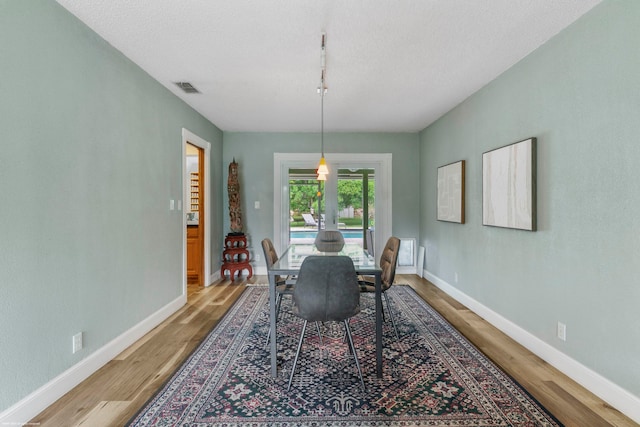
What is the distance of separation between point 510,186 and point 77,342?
11.8 ft

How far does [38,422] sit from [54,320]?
21.4 inches

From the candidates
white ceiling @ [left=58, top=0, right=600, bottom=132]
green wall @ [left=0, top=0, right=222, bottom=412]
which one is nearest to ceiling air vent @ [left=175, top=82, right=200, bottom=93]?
white ceiling @ [left=58, top=0, right=600, bottom=132]

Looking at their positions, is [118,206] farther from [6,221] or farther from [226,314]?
[226,314]

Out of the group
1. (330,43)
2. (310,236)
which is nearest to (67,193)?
(330,43)

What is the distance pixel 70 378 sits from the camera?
2033 mm

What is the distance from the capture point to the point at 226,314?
11.2ft

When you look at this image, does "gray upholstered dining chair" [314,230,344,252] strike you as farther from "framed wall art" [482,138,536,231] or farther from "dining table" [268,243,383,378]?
"framed wall art" [482,138,536,231]

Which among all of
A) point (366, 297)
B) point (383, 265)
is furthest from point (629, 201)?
point (366, 297)

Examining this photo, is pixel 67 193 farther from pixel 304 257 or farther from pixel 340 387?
pixel 340 387

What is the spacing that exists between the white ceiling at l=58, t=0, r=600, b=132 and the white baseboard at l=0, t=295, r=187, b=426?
2.38 metres

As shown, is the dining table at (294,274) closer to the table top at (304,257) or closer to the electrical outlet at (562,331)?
the table top at (304,257)

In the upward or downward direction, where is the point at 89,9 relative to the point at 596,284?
upward

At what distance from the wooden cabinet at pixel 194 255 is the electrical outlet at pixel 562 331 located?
14.0 feet

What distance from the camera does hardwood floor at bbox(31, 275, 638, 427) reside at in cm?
176
